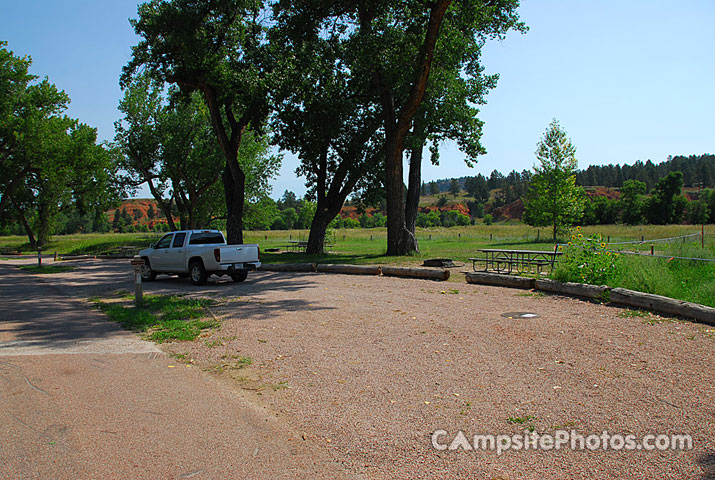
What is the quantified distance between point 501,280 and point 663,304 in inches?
199

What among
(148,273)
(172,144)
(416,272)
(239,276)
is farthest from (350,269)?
(172,144)

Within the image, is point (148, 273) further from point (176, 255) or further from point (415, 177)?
point (415, 177)

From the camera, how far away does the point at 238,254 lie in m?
16.3

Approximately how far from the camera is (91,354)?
713 centimetres

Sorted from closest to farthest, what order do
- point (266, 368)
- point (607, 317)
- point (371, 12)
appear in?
point (266, 368), point (607, 317), point (371, 12)

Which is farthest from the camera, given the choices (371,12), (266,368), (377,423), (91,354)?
(371,12)

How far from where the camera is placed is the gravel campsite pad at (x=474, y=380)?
12.6 feet

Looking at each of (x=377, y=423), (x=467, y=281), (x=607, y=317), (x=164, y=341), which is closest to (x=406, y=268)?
(x=467, y=281)

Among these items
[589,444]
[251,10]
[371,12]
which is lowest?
[589,444]

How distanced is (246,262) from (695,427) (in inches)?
548

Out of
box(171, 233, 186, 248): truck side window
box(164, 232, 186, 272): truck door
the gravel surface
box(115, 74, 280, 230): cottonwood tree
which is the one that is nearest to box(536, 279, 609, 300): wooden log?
the gravel surface

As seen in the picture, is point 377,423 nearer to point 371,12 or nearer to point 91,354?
point 91,354

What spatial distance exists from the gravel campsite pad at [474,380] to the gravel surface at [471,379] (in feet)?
0.06

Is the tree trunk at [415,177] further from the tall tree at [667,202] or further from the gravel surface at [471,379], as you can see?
the tall tree at [667,202]
